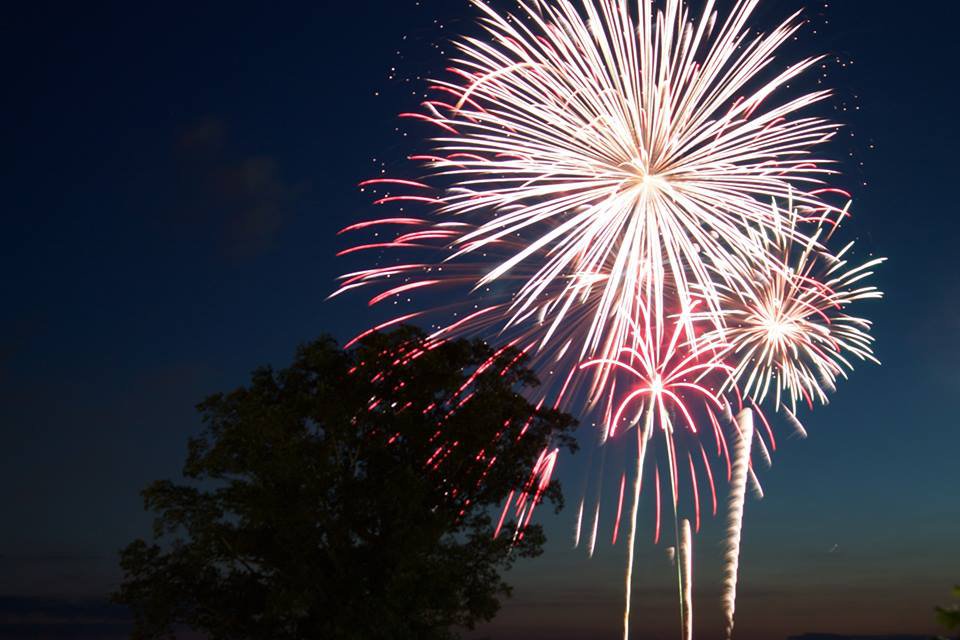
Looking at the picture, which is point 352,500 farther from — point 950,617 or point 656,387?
point 950,617

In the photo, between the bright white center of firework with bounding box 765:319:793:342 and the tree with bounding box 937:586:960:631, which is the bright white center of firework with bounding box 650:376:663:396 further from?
the tree with bounding box 937:586:960:631

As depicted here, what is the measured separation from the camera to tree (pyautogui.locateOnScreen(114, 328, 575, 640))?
2645 cm

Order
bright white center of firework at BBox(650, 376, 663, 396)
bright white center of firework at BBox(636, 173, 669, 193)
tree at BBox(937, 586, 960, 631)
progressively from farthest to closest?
bright white center of firework at BBox(650, 376, 663, 396)
bright white center of firework at BBox(636, 173, 669, 193)
tree at BBox(937, 586, 960, 631)

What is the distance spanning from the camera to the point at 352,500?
27.8 m

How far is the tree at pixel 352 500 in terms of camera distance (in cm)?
2645

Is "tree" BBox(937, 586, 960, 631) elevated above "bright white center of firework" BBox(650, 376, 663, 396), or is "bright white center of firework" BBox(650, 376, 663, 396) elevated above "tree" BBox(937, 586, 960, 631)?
"bright white center of firework" BBox(650, 376, 663, 396)

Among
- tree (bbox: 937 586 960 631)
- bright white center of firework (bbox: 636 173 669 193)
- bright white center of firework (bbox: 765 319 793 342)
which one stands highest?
bright white center of firework (bbox: 636 173 669 193)

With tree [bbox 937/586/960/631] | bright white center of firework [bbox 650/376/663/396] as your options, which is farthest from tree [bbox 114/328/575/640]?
tree [bbox 937/586/960/631]

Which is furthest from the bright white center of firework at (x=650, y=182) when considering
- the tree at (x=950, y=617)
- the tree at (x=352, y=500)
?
the tree at (x=950, y=617)

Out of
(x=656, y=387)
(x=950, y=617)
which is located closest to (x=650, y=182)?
(x=656, y=387)

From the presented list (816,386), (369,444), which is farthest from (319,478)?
(816,386)

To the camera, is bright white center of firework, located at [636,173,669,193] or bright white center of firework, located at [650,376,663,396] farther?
bright white center of firework, located at [650,376,663,396]

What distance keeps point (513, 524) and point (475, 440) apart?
2.61m

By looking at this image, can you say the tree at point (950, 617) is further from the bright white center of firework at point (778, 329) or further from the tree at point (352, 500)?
the bright white center of firework at point (778, 329)
